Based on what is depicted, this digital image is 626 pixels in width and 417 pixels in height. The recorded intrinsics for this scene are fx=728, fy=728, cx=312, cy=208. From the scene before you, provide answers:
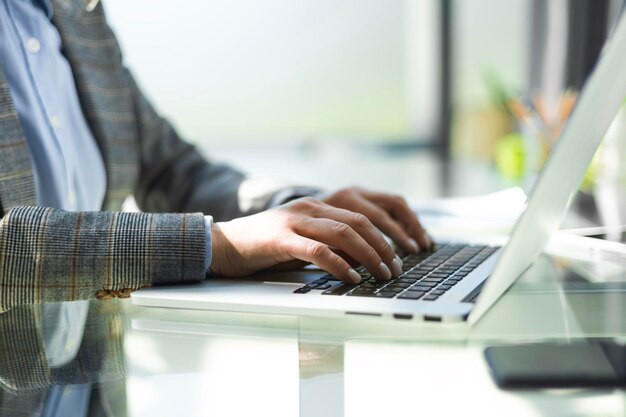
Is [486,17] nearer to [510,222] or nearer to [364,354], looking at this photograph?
[510,222]

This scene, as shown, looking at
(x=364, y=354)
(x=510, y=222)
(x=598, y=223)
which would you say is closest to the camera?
(x=364, y=354)

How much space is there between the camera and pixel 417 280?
0.71 m

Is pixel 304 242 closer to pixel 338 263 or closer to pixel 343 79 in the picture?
pixel 338 263

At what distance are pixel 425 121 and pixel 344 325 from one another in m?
2.56

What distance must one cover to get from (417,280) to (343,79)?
7.19 ft

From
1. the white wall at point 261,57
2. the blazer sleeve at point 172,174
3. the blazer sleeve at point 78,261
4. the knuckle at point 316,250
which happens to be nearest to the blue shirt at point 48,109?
the blazer sleeve at point 172,174

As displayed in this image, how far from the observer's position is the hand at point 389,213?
91 centimetres

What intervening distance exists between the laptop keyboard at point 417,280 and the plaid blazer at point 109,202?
15cm

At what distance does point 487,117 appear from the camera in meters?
2.63

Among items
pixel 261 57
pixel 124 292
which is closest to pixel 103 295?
pixel 124 292

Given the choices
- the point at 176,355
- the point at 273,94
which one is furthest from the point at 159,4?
the point at 176,355

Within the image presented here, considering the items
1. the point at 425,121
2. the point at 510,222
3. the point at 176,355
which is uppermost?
the point at 176,355

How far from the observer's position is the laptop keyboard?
0.65m

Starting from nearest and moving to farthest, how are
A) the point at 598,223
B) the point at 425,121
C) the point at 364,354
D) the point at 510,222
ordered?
1. the point at 364,354
2. the point at 510,222
3. the point at 598,223
4. the point at 425,121
